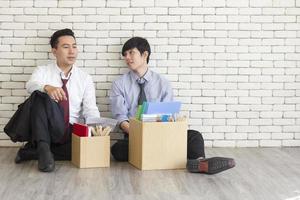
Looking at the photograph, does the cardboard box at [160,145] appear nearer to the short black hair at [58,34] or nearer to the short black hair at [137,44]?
the short black hair at [137,44]

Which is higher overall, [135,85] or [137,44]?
[137,44]

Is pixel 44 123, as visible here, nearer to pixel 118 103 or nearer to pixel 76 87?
pixel 76 87

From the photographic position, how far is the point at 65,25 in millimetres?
5352

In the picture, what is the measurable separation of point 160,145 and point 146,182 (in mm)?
470

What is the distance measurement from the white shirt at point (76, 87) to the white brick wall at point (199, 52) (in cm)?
29

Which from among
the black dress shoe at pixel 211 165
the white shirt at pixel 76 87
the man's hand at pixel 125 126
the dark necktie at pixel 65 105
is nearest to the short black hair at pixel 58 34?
the white shirt at pixel 76 87

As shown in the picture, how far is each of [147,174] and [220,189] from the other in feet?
2.22

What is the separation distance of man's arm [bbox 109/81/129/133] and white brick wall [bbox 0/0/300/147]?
0.99 ft

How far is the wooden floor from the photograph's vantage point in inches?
148

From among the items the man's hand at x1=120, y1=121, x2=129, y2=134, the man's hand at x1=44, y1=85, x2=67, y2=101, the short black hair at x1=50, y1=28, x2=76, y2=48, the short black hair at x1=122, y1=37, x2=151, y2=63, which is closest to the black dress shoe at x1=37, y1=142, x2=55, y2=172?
the man's hand at x1=44, y1=85, x2=67, y2=101

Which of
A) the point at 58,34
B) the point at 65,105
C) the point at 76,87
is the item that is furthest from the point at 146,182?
the point at 58,34

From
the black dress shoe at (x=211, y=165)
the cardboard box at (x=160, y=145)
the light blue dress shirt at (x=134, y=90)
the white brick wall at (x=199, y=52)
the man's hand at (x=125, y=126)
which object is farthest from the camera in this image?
the white brick wall at (x=199, y=52)

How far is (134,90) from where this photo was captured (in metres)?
5.19

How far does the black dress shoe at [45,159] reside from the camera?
434 cm
